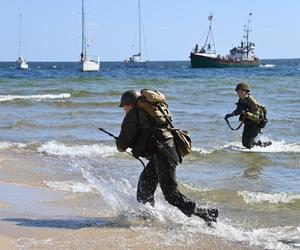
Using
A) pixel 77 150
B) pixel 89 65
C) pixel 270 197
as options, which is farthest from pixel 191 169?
pixel 89 65

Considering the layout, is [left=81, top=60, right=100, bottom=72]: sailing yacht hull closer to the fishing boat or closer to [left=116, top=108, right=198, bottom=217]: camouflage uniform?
the fishing boat

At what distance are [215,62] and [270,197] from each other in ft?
245

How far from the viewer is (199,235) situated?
6.37m

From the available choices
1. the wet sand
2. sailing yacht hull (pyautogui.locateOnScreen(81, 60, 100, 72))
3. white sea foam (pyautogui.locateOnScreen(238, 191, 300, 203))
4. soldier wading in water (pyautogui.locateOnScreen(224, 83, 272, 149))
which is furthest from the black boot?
sailing yacht hull (pyautogui.locateOnScreen(81, 60, 100, 72))

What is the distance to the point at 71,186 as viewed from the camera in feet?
28.9

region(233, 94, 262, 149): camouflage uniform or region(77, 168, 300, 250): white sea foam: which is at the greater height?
region(233, 94, 262, 149): camouflage uniform

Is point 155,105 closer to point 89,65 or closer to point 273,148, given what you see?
point 273,148

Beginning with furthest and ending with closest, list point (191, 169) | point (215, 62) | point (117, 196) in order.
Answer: point (215, 62), point (191, 169), point (117, 196)

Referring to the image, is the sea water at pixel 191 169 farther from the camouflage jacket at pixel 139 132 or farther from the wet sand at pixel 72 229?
the camouflage jacket at pixel 139 132

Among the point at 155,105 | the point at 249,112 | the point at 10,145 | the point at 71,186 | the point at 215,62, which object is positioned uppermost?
the point at 155,105

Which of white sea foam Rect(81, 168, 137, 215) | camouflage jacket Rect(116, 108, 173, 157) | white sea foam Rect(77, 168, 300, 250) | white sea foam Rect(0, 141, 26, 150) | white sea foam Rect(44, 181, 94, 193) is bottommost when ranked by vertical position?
white sea foam Rect(0, 141, 26, 150)

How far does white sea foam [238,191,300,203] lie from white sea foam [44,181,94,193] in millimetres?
2124

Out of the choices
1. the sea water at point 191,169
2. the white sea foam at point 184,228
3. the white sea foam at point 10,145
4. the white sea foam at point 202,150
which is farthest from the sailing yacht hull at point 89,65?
the white sea foam at point 184,228

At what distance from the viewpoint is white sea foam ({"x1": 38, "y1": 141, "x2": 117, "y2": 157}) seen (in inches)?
484
